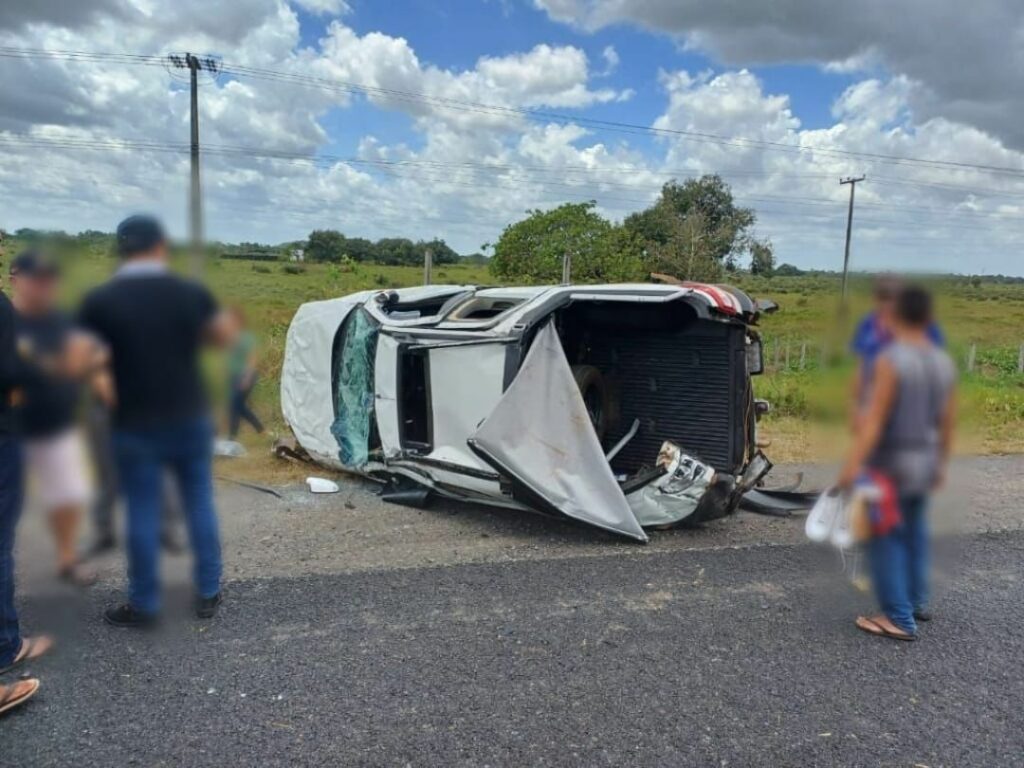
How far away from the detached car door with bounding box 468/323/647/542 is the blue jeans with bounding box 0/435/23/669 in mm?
3045

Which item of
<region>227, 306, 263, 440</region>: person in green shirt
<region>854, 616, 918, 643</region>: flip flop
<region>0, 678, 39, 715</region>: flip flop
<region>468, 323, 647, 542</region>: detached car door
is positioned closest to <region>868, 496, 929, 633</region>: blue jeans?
<region>227, 306, 263, 440</region>: person in green shirt

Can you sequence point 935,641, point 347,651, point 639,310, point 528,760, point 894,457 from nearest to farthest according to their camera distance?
1. point 894,457
2. point 528,760
3. point 347,651
4. point 935,641
5. point 639,310

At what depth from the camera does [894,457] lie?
0.71 metres

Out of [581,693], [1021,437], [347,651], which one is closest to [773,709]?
[581,693]

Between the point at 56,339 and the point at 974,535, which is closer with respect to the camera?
the point at 56,339

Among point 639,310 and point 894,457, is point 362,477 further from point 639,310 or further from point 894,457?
point 894,457

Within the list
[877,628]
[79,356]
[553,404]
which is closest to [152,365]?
[79,356]

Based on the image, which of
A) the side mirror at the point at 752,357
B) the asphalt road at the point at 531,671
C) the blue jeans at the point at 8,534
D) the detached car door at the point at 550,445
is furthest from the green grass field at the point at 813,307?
the detached car door at the point at 550,445

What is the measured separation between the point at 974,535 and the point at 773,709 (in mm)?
4385

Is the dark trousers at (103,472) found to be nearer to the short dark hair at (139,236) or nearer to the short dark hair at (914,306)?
the short dark hair at (139,236)

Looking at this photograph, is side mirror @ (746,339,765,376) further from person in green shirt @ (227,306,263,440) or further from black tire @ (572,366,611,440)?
black tire @ (572,366,611,440)

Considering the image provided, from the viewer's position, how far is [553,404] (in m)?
6.18

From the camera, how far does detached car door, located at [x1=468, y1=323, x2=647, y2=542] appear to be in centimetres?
598

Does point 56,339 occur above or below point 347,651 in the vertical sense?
above
